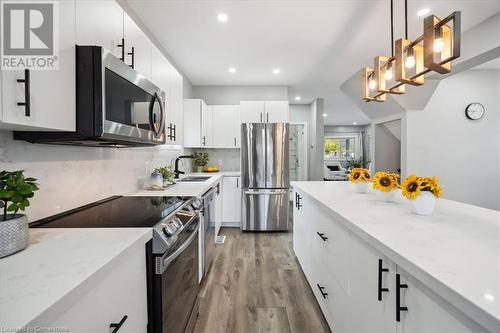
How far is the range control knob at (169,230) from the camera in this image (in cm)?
115

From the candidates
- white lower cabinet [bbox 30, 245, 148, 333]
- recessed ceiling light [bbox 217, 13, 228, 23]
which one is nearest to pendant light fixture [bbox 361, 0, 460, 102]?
recessed ceiling light [bbox 217, 13, 228, 23]

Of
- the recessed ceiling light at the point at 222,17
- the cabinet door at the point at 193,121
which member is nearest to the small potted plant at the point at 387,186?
→ the recessed ceiling light at the point at 222,17

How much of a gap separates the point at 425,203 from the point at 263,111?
3284 millimetres

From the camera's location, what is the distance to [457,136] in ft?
13.1

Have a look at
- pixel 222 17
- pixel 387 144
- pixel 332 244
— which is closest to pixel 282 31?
pixel 222 17

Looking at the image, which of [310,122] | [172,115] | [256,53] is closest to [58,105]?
[172,115]

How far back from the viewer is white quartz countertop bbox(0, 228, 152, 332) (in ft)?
1.69

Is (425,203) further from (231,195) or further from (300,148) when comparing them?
(300,148)

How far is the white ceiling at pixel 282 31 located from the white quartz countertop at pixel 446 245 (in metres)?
1.90

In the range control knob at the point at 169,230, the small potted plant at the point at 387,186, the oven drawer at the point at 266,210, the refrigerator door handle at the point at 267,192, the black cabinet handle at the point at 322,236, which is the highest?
the small potted plant at the point at 387,186

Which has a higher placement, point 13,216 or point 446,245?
point 13,216

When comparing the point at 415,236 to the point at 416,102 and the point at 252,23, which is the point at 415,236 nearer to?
the point at 252,23

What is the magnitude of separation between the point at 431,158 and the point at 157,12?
14.7 feet

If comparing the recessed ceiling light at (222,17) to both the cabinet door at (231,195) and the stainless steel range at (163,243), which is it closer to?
the stainless steel range at (163,243)
